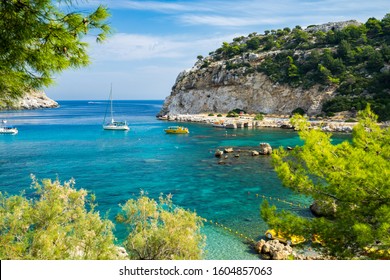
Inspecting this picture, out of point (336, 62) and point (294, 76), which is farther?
point (294, 76)

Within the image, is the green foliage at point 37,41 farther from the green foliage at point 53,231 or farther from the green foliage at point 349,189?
the green foliage at point 349,189

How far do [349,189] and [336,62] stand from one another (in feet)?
241

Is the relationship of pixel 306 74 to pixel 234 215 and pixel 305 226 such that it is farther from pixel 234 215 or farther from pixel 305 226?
pixel 305 226

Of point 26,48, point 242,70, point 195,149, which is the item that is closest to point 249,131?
point 195,149

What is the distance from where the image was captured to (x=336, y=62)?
239ft

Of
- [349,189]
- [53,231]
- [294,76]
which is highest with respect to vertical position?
[294,76]

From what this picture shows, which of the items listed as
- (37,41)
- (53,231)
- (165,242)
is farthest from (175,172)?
(37,41)

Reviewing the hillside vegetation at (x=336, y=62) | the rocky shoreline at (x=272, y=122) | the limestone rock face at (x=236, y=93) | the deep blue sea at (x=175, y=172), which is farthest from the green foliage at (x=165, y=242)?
the limestone rock face at (x=236, y=93)

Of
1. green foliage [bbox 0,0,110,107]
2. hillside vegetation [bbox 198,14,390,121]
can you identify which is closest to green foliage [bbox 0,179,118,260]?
green foliage [bbox 0,0,110,107]

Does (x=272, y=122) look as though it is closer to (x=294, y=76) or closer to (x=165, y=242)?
(x=294, y=76)

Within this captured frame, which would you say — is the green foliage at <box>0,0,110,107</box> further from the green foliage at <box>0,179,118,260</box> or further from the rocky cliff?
the rocky cliff

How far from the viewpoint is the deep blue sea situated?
796 inches

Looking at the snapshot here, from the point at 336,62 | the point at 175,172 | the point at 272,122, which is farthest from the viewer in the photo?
the point at 336,62

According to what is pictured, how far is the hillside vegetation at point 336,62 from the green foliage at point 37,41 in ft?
195
